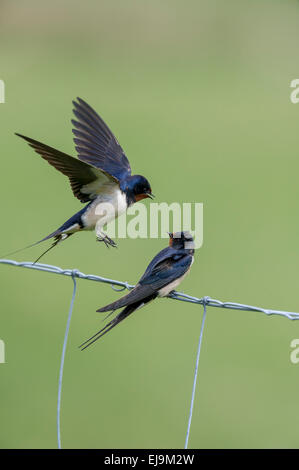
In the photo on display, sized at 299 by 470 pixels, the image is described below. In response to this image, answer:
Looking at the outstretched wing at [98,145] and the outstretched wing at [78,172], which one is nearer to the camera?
the outstretched wing at [78,172]

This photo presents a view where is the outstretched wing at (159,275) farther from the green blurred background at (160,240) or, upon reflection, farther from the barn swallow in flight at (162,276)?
the green blurred background at (160,240)

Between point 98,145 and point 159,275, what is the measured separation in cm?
111

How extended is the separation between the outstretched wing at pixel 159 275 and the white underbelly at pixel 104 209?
38 cm

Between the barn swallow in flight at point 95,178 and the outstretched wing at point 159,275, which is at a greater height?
the barn swallow in flight at point 95,178

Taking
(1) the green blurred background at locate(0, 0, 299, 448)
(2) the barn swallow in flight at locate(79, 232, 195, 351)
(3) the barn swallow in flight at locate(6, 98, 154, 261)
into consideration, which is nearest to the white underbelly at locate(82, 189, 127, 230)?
(3) the barn swallow in flight at locate(6, 98, 154, 261)

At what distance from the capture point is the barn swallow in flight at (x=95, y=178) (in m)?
3.46

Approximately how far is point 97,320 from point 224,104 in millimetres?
6734

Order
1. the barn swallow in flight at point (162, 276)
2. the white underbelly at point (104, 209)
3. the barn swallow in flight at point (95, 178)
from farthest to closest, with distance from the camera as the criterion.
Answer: the white underbelly at point (104, 209) < the barn swallow in flight at point (95, 178) < the barn swallow in flight at point (162, 276)

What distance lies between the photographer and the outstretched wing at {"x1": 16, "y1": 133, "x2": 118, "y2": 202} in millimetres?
3287

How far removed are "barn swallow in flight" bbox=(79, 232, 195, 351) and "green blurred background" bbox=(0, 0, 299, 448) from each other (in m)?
1.55


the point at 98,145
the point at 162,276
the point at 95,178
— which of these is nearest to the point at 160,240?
the point at 98,145

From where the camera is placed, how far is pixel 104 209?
3.68m

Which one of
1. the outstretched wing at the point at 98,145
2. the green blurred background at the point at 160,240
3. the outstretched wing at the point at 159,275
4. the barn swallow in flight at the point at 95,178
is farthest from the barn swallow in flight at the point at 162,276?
the green blurred background at the point at 160,240

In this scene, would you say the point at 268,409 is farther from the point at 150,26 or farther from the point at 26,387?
the point at 150,26
